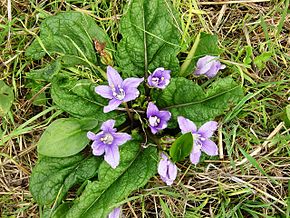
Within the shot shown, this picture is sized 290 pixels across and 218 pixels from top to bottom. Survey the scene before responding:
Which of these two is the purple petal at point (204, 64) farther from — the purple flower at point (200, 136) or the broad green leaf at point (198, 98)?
the purple flower at point (200, 136)

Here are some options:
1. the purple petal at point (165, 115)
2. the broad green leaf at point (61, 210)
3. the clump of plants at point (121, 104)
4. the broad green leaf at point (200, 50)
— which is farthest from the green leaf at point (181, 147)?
the broad green leaf at point (61, 210)

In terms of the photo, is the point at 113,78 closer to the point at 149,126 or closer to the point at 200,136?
the point at 149,126

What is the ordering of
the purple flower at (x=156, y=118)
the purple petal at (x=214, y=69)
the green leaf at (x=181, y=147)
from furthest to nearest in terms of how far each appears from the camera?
1. the purple petal at (x=214, y=69)
2. the purple flower at (x=156, y=118)
3. the green leaf at (x=181, y=147)

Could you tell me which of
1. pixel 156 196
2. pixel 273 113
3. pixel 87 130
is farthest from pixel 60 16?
pixel 273 113

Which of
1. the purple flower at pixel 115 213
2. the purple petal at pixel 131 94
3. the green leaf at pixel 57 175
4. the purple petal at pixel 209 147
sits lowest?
the purple flower at pixel 115 213

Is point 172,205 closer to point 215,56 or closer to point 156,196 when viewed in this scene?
point 156,196

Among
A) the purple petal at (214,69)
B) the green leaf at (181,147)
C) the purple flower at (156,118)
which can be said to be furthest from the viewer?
the purple petal at (214,69)
